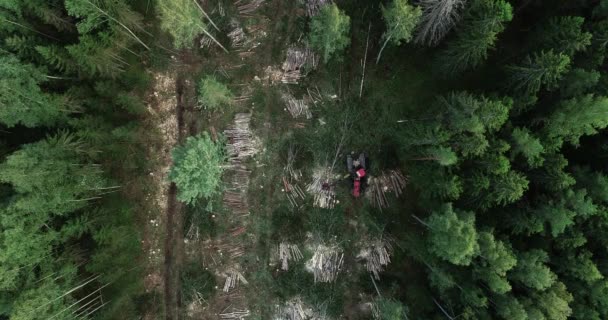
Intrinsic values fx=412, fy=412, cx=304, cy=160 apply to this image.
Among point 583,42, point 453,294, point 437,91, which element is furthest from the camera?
point 437,91

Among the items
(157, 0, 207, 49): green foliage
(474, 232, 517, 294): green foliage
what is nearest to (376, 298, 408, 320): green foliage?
(474, 232, 517, 294): green foliage

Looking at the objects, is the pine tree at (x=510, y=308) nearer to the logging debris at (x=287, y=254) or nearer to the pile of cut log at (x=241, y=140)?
the logging debris at (x=287, y=254)

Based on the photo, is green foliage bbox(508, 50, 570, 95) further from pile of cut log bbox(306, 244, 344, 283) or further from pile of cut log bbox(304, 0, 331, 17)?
pile of cut log bbox(306, 244, 344, 283)

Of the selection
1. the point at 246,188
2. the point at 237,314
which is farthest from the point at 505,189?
the point at 237,314

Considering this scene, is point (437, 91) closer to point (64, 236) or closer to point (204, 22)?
point (204, 22)

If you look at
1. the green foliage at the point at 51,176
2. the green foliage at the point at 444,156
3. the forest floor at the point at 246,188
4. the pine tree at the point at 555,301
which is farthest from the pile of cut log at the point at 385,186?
the green foliage at the point at 51,176

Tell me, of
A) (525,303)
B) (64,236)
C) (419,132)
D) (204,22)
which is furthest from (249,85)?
(525,303)
